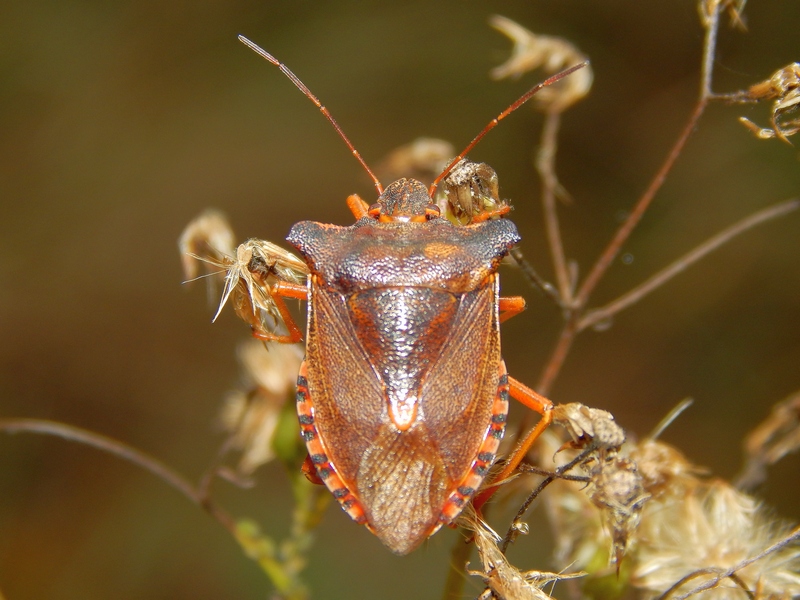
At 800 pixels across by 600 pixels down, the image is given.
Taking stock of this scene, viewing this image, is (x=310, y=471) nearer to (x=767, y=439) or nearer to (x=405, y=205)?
(x=405, y=205)

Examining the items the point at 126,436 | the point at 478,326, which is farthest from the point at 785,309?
the point at 126,436

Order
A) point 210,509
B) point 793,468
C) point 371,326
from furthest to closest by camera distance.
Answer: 1. point 793,468
2. point 210,509
3. point 371,326

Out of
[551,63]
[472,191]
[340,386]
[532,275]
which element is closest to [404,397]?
[340,386]

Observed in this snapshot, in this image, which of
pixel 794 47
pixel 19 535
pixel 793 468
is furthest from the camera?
pixel 19 535

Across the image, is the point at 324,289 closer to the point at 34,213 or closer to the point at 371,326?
the point at 371,326

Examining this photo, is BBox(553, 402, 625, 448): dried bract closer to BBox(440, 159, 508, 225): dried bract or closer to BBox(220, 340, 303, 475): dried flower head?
BBox(440, 159, 508, 225): dried bract

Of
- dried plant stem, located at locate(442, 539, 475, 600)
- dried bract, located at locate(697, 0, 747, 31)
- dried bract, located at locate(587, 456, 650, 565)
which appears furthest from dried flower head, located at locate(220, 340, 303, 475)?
dried bract, located at locate(697, 0, 747, 31)
